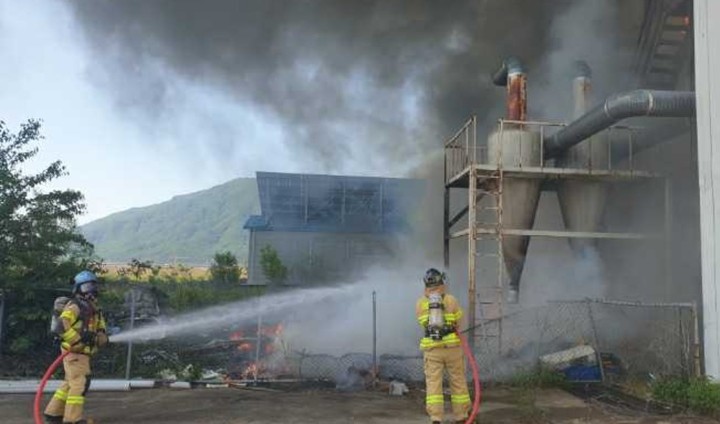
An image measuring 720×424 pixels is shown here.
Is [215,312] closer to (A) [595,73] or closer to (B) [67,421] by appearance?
(B) [67,421]

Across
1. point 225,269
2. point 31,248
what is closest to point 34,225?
point 31,248

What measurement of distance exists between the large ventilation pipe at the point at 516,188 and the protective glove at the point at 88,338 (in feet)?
27.5

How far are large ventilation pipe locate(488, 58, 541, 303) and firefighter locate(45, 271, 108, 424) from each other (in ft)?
27.4

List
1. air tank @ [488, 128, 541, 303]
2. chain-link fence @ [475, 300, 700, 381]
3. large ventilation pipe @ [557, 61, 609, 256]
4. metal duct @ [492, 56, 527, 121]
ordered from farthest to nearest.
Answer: metal duct @ [492, 56, 527, 121] < large ventilation pipe @ [557, 61, 609, 256] < air tank @ [488, 128, 541, 303] < chain-link fence @ [475, 300, 700, 381]

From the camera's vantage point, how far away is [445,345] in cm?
628

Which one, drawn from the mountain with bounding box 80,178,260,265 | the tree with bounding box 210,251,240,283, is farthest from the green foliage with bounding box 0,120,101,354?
the mountain with bounding box 80,178,260,265

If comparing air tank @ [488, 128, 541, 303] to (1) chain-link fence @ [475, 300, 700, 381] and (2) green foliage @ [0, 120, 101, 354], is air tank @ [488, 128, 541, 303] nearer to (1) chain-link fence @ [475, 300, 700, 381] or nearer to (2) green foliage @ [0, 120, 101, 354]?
(1) chain-link fence @ [475, 300, 700, 381]

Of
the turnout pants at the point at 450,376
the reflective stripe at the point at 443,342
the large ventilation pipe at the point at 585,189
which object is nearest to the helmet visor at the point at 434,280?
the reflective stripe at the point at 443,342

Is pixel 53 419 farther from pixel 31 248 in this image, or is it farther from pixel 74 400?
pixel 31 248

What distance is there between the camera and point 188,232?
171 meters

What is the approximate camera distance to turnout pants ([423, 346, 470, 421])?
6172 millimetres

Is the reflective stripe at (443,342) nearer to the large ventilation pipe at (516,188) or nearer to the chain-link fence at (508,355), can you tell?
the chain-link fence at (508,355)

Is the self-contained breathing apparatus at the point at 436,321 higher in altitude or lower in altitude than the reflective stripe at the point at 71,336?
higher

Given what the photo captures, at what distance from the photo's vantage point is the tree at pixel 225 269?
2694 cm
